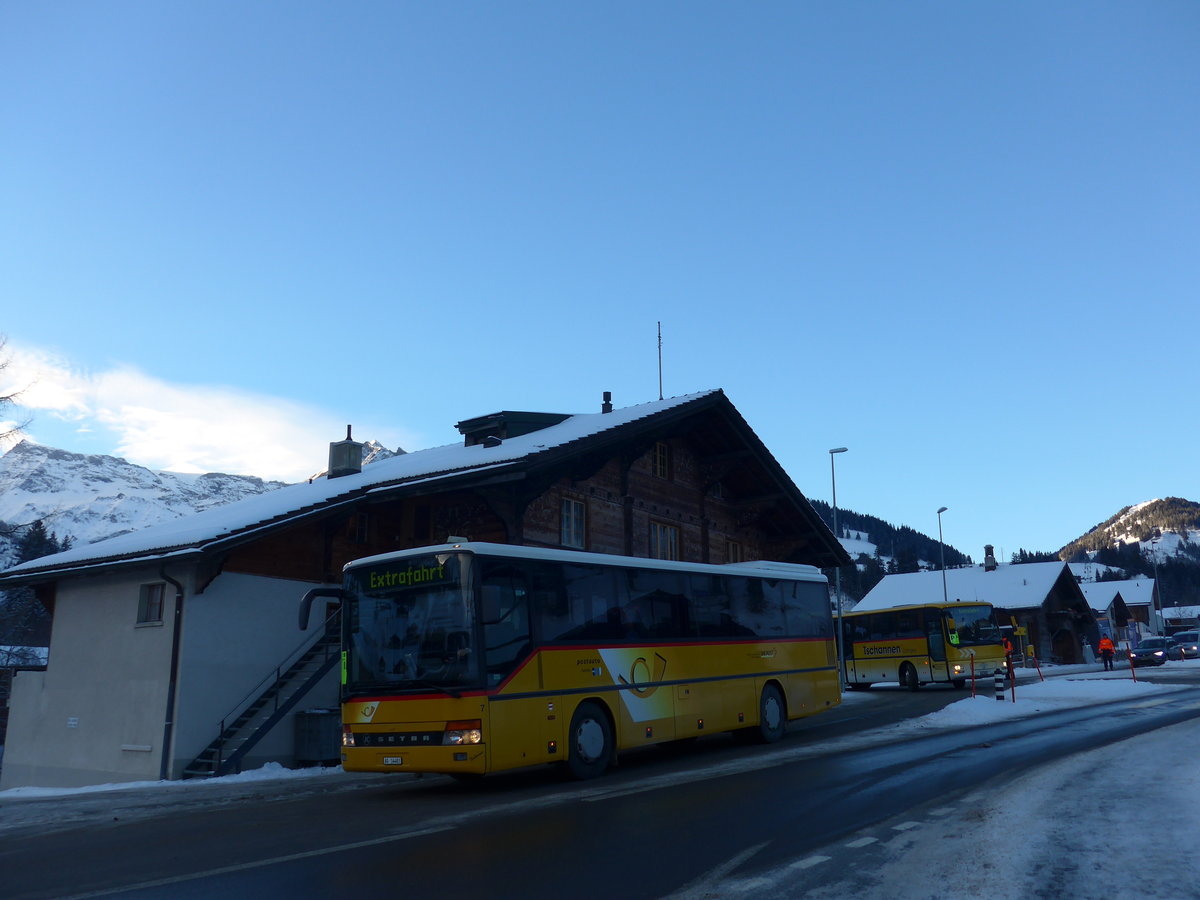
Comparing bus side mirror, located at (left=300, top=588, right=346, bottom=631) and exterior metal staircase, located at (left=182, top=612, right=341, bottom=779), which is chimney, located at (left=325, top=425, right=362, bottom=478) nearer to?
exterior metal staircase, located at (left=182, top=612, right=341, bottom=779)

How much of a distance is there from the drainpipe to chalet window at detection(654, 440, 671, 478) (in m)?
13.0

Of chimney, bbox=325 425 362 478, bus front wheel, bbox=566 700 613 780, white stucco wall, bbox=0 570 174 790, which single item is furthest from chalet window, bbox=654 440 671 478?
bus front wheel, bbox=566 700 613 780

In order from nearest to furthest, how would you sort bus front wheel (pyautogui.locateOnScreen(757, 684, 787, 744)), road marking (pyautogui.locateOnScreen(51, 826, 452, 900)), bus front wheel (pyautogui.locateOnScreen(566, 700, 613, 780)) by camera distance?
road marking (pyautogui.locateOnScreen(51, 826, 452, 900)), bus front wheel (pyautogui.locateOnScreen(566, 700, 613, 780)), bus front wheel (pyautogui.locateOnScreen(757, 684, 787, 744))

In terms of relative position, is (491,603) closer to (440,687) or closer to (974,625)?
(440,687)

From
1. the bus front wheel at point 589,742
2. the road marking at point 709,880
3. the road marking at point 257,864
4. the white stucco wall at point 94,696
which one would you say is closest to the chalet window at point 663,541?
the bus front wheel at point 589,742

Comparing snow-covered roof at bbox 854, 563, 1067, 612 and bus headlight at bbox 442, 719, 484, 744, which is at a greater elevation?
snow-covered roof at bbox 854, 563, 1067, 612

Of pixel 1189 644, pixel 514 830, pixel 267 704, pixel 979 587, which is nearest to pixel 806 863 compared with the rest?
pixel 514 830

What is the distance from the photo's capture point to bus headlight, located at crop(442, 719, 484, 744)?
11109 mm

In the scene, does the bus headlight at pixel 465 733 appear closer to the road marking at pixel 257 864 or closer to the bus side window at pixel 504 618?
the bus side window at pixel 504 618

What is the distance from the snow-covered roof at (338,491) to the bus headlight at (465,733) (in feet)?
26.1

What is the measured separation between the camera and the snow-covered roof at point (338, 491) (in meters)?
18.4

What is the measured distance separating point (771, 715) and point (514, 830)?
965 centimetres

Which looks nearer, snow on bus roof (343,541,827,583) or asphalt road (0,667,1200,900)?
asphalt road (0,667,1200,900)

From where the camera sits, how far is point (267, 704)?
18.6m
